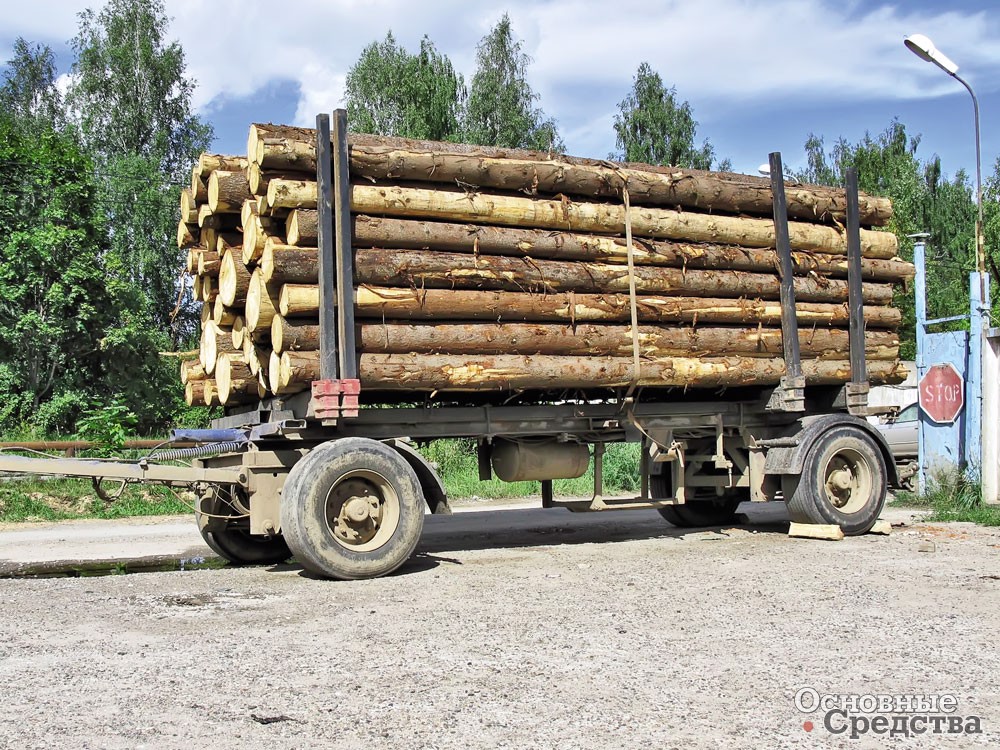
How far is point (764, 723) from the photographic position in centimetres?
436

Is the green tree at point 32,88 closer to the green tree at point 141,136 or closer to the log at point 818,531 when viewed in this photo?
the green tree at point 141,136

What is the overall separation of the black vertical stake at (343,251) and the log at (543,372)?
0.77 feet

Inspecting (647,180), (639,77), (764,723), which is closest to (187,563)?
(647,180)

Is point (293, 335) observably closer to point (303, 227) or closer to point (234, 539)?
point (303, 227)

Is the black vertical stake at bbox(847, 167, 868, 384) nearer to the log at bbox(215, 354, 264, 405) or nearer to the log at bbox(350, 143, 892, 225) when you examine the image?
the log at bbox(350, 143, 892, 225)

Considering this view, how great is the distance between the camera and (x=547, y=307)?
9.59 metres

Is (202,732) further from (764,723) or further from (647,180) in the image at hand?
(647,180)

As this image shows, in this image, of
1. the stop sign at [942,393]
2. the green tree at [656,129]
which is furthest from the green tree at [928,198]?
the stop sign at [942,393]

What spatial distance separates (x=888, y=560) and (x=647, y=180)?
14.3 ft

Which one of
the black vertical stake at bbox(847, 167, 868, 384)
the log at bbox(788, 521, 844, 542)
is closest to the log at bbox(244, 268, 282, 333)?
the log at bbox(788, 521, 844, 542)

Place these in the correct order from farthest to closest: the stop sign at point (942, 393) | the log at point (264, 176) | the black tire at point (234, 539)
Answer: the stop sign at point (942, 393) < the black tire at point (234, 539) < the log at point (264, 176)

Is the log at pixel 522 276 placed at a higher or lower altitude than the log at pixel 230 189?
lower

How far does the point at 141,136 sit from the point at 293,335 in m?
30.7

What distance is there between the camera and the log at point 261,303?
8672mm
